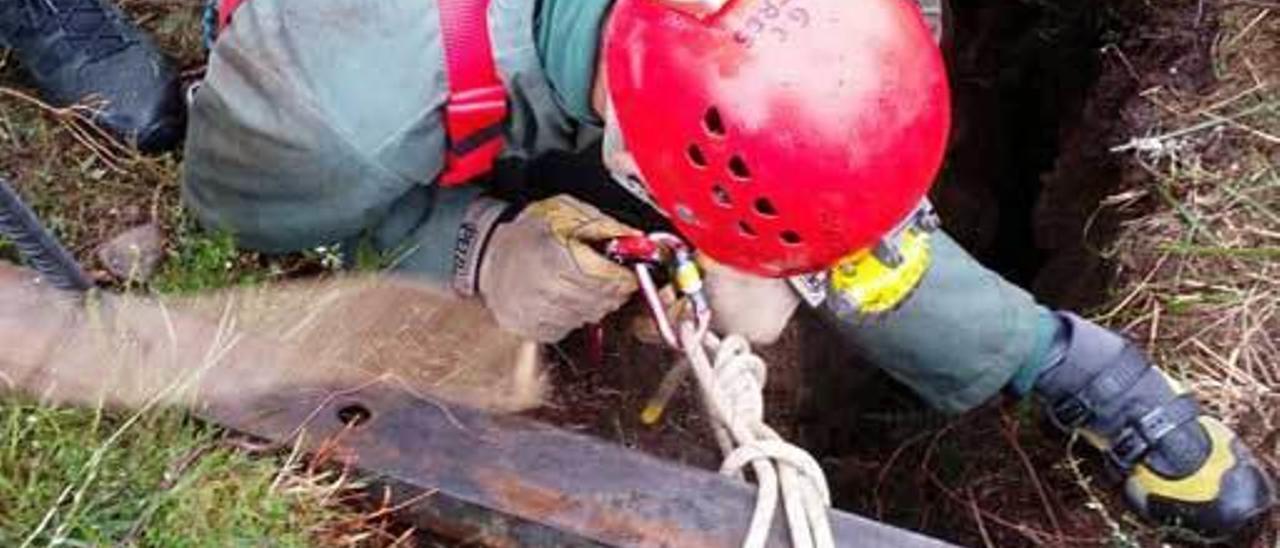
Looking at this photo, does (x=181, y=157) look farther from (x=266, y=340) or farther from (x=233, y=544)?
(x=233, y=544)

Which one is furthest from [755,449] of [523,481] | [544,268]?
[544,268]

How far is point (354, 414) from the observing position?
2545mm

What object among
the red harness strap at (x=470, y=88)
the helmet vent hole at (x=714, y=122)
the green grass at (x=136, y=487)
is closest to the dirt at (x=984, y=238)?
the red harness strap at (x=470, y=88)

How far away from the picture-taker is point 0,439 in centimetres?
232

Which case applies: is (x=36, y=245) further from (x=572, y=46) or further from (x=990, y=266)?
(x=990, y=266)

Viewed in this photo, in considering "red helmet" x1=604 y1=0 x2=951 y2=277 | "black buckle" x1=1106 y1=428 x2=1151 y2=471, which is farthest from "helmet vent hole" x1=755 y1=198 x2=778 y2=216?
"black buckle" x1=1106 y1=428 x2=1151 y2=471

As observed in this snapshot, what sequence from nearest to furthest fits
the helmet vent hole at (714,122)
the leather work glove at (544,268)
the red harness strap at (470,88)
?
1. the helmet vent hole at (714,122)
2. the red harness strap at (470,88)
3. the leather work glove at (544,268)

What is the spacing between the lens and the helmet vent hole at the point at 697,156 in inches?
93.7

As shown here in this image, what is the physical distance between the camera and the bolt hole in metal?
2.52 m

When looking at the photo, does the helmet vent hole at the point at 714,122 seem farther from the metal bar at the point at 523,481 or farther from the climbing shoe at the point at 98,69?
the climbing shoe at the point at 98,69

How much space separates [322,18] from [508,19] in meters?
0.29

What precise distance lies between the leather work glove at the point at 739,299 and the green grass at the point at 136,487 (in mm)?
666

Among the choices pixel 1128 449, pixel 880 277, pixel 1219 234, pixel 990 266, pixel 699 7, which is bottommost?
pixel 990 266

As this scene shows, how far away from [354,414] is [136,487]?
1.18 feet
